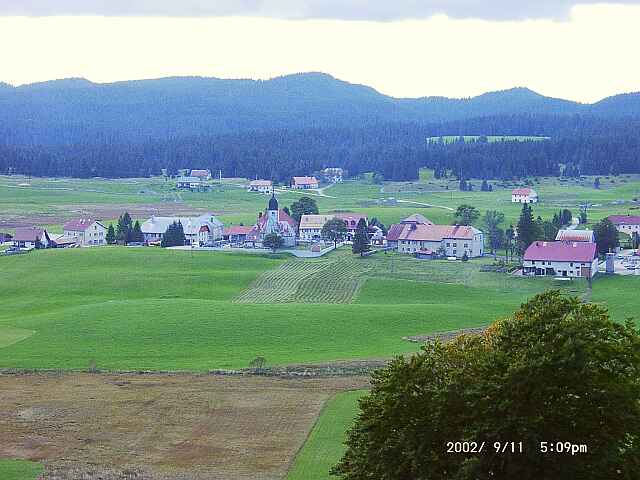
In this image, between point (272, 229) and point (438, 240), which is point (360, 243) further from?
point (272, 229)

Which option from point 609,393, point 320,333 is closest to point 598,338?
point 609,393

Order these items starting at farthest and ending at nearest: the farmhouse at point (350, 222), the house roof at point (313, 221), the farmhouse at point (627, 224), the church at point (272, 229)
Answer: the house roof at point (313, 221) → the farmhouse at point (627, 224) → the farmhouse at point (350, 222) → the church at point (272, 229)

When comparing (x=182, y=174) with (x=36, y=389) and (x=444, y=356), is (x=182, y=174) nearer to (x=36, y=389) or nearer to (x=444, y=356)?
(x=36, y=389)

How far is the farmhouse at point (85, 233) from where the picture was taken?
278ft

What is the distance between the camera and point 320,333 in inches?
1829

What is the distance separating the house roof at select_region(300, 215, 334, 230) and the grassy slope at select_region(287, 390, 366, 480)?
167 ft

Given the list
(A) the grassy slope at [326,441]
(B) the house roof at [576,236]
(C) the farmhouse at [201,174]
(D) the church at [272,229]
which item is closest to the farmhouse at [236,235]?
(D) the church at [272,229]

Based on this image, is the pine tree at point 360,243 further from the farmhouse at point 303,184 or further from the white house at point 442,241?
the farmhouse at point 303,184

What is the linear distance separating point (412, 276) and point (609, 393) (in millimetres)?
45271

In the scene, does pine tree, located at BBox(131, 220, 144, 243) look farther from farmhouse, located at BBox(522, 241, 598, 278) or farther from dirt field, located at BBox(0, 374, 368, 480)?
dirt field, located at BBox(0, 374, 368, 480)

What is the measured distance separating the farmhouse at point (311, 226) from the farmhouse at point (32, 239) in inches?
767

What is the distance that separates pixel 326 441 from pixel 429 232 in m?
49.3

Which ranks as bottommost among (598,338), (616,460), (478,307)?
(478,307)

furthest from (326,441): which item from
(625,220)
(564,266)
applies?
(625,220)
